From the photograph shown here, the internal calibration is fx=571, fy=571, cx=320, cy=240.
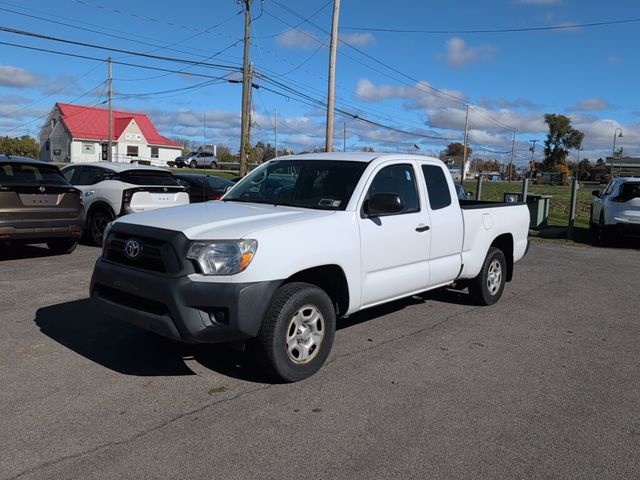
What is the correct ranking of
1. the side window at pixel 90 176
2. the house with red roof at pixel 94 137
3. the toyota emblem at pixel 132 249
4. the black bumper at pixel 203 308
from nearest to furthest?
the black bumper at pixel 203 308 → the toyota emblem at pixel 132 249 → the side window at pixel 90 176 → the house with red roof at pixel 94 137

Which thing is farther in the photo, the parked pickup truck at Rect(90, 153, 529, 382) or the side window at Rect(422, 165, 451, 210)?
the side window at Rect(422, 165, 451, 210)

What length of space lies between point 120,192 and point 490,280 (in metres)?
6.85

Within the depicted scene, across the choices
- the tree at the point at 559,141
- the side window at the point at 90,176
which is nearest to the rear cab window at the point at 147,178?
the side window at the point at 90,176

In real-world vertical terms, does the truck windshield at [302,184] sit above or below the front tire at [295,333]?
above

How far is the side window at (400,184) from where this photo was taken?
5.45 m

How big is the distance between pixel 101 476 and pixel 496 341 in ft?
13.1

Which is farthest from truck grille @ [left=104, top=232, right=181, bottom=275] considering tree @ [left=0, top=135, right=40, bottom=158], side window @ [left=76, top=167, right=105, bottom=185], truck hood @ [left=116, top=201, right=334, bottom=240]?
tree @ [left=0, top=135, right=40, bottom=158]

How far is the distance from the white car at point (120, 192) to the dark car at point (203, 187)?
2003 millimetres

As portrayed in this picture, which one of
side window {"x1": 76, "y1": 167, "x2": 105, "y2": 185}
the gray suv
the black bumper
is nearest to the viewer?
the black bumper

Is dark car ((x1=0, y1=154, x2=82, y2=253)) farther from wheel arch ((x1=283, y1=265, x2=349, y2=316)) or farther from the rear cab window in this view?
wheel arch ((x1=283, y1=265, x2=349, y2=316))

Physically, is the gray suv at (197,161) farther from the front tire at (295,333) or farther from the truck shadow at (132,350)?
the front tire at (295,333)

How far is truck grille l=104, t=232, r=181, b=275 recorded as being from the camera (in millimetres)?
4122

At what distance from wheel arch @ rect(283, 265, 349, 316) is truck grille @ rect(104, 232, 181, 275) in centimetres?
100

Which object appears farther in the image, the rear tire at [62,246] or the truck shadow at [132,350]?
the rear tire at [62,246]
